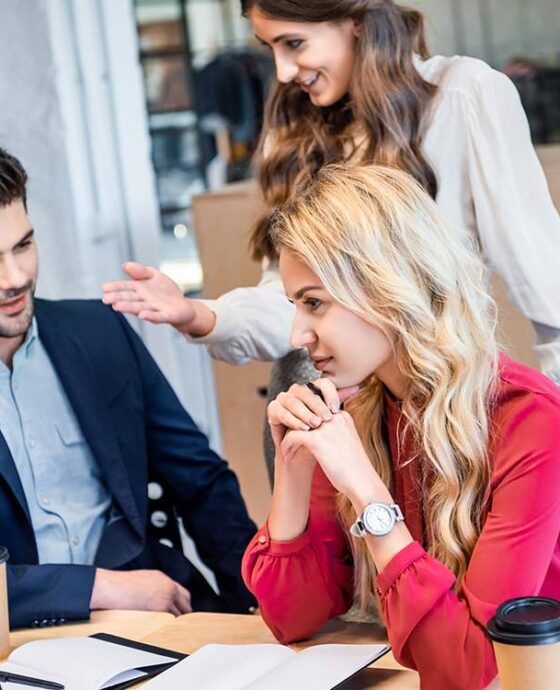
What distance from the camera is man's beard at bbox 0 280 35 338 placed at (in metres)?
2.19

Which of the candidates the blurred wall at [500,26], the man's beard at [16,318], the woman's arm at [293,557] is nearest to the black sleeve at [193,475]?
the man's beard at [16,318]

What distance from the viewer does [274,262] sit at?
94.0 inches

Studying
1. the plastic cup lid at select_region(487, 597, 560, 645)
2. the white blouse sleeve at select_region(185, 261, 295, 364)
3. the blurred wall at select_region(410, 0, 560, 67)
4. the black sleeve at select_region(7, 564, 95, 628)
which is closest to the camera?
the plastic cup lid at select_region(487, 597, 560, 645)

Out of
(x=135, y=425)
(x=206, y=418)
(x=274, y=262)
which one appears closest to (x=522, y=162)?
(x=274, y=262)

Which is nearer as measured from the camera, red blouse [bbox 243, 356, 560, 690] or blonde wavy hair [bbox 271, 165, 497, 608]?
red blouse [bbox 243, 356, 560, 690]

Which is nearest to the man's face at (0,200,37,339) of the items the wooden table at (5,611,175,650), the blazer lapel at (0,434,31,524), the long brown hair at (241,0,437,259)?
the blazer lapel at (0,434,31,524)

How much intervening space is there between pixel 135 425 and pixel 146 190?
1.54 metres

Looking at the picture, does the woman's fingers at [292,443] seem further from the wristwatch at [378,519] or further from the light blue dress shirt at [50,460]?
the light blue dress shirt at [50,460]

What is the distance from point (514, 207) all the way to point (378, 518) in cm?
80

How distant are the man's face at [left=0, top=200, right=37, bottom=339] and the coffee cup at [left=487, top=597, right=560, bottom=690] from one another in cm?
125

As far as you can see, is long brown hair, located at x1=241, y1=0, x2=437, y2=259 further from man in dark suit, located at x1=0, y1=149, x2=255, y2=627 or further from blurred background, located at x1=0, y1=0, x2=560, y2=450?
man in dark suit, located at x1=0, y1=149, x2=255, y2=627

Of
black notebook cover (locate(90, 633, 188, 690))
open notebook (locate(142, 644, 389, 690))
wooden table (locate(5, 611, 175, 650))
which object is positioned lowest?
wooden table (locate(5, 611, 175, 650))

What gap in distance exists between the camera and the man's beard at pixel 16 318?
7.18ft

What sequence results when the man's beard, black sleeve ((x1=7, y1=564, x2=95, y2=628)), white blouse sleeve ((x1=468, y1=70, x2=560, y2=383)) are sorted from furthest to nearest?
1. the man's beard
2. white blouse sleeve ((x1=468, y1=70, x2=560, y2=383))
3. black sleeve ((x1=7, y1=564, x2=95, y2=628))
